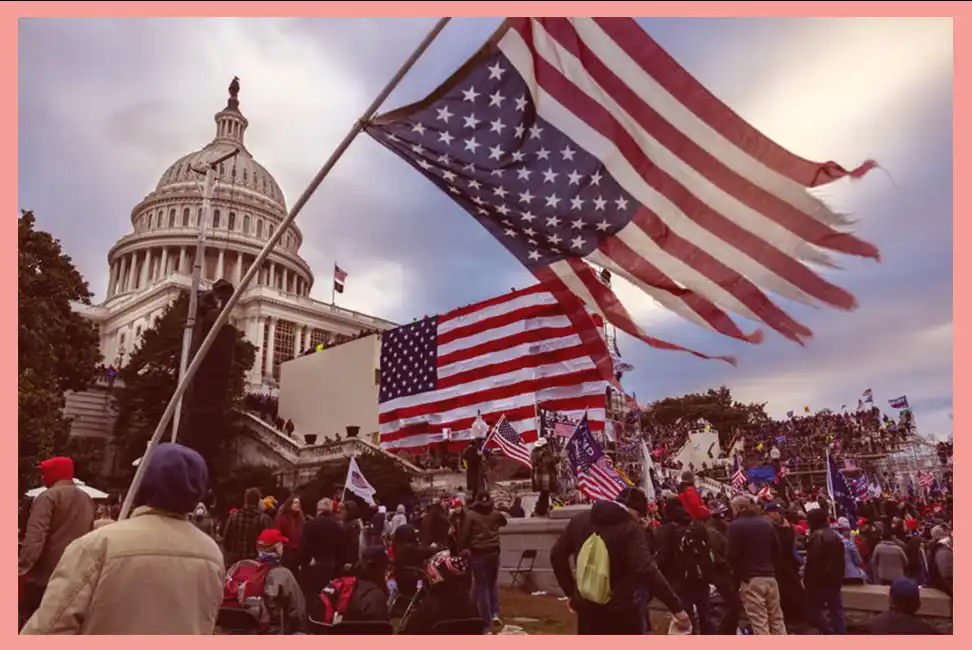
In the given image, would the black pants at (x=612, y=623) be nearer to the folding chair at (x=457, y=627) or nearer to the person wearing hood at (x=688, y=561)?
the folding chair at (x=457, y=627)

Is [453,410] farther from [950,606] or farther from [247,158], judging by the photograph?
[247,158]

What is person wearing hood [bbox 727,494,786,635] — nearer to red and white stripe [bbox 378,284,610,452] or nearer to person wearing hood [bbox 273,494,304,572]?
person wearing hood [bbox 273,494,304,572]

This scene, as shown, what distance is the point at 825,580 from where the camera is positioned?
801 centimetres

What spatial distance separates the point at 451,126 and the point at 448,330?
1375 cm

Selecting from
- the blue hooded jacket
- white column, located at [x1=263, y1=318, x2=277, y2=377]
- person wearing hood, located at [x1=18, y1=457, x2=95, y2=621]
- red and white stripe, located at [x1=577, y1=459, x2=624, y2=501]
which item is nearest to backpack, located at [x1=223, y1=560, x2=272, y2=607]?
person wearing hood, located at [x1=18, y1=457, x2=95, y2=621]

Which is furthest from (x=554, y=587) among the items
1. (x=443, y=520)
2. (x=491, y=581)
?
(x=491, y=581)

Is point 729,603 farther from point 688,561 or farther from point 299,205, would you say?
point 299,205

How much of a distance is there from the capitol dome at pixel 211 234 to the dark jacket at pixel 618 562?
73345 millimetres

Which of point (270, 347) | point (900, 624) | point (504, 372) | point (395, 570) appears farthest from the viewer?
point (270, 347)

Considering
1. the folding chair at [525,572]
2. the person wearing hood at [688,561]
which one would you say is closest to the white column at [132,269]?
the folding chair at [525,572]

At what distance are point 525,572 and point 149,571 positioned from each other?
34.9 feet

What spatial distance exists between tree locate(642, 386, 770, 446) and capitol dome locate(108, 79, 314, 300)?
139 ft

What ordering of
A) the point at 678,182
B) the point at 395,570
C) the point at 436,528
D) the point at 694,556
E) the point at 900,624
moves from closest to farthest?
1. the point at 900,624
2. the point at 678,182
3. the point at 395,570
4. the point at 694,556
5. the point at 436,528

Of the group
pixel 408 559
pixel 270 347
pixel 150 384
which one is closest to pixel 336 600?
pixel 408 559
